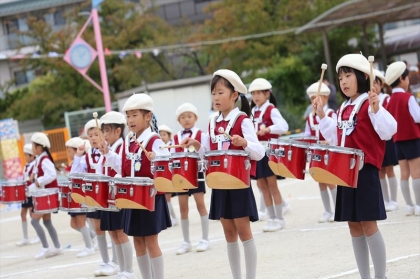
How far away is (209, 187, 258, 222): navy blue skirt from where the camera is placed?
22.4 ft

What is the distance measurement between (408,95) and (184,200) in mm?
3321

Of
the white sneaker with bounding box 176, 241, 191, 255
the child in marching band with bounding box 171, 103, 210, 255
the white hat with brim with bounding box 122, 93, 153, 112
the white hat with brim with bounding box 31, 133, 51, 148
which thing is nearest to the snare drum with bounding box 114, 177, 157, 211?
the white hat with brim with bounding box 122, 93, 153, 112

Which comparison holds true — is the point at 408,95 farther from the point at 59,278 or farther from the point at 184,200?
the point at 59,278

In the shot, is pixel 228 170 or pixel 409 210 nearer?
pixel 228 170

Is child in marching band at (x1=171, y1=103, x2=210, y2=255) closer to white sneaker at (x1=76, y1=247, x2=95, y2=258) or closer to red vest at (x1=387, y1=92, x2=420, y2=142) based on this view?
white sneaker at (x1=76, y1=247, x2=95, y2=258)

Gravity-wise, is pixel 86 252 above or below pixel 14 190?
below

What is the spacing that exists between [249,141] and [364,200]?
1133mm

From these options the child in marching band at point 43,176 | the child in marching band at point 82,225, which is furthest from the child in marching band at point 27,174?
the child in marching band at point 82,225

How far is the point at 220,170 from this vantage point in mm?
6547

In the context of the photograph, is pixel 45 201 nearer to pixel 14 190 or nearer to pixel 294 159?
pixel 14 190

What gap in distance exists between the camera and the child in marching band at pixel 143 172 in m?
7.23

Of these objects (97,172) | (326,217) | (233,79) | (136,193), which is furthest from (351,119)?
(326,217)

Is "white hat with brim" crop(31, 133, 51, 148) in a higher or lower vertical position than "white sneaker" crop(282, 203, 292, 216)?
higher

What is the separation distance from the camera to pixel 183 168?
7094 millimetres
